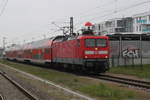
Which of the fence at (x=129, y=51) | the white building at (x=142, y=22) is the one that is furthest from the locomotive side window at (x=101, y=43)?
the white building at (x=142, y=22)

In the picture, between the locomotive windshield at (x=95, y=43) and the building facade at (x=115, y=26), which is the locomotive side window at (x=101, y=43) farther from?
the building facade at (x=115, y=26)

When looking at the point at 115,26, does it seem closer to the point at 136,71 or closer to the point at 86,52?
the point at 136,71

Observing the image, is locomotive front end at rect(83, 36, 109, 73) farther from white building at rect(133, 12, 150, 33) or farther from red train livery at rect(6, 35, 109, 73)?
white building at rect(133, 12, 150, 33)

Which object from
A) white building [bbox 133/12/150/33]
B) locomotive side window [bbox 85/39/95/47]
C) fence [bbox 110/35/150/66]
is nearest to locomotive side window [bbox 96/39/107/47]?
locomotive side window [bbox 85/39/95/47]

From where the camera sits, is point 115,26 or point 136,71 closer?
point 136,71

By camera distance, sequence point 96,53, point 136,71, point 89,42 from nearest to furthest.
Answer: point 96,53 → point 89,42 → point 136,71

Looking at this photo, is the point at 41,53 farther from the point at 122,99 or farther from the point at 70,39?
the point at 122,99

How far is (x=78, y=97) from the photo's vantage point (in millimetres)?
12477

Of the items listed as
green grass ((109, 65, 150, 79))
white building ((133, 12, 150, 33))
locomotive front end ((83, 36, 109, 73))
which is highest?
white building ((133, 12, 150, 33))

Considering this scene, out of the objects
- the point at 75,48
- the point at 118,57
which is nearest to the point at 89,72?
the point at 75,48

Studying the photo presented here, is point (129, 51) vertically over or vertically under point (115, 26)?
under

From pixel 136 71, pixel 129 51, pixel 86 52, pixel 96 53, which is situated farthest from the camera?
pixel 129 51

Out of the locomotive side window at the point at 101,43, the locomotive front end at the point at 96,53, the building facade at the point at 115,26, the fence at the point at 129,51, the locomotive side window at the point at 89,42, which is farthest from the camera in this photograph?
the building facade at the point at 115,26

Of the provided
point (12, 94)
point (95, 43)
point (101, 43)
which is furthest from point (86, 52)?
point (12, 94)
